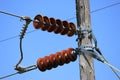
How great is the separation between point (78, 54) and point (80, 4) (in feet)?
4.35

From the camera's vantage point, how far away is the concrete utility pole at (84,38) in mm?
7812

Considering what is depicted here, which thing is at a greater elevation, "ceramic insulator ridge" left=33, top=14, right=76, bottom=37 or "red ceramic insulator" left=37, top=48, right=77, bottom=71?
"ceramic insulator ridge" left=33, top=14, right=76, bottom=37

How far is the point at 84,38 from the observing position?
805 cm

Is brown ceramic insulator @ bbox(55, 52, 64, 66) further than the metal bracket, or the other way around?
brown ceramic insulator @ bbox(55, 52, 64, 66)

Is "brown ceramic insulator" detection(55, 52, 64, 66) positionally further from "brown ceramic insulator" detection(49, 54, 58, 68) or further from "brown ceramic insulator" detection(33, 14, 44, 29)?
"brown ceramic insulator" detection(33, 14, 44, 29)

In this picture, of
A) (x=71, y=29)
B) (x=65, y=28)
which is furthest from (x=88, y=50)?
(x=65, y=28)

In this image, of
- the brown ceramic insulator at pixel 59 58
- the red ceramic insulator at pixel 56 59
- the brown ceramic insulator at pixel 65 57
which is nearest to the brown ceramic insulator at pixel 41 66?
the red ceramic insulator at pixel 56 59

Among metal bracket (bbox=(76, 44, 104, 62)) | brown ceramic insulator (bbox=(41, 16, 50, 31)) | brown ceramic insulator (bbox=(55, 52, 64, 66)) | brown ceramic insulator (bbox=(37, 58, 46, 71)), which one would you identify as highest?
brown ceramic insulator (bbox=(41, 16, 50, 31))

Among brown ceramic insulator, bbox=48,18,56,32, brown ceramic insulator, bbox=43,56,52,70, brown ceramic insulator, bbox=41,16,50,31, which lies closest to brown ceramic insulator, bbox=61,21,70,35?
brown ceramic insulator, bbox=48,18,56,32

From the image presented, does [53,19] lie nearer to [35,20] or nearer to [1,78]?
[35,20]

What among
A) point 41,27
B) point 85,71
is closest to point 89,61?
point 85,71

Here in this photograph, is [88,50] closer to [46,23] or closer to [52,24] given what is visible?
[52,24]

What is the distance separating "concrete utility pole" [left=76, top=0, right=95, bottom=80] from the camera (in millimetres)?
7812

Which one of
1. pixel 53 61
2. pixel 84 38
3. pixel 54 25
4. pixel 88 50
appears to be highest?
pixel 54 25
